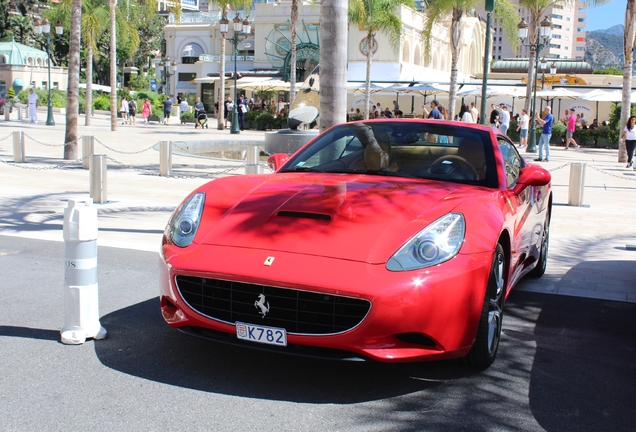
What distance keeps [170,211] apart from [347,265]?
7.60m

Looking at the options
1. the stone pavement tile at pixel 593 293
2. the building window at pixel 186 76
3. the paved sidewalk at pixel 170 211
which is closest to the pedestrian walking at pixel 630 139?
the paved sidewalk at pixel 170 211

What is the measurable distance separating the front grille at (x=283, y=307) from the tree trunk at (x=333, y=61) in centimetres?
600

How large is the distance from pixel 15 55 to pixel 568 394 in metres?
79.7

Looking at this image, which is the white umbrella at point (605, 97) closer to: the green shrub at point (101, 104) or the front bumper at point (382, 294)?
the front bumper at point (382, 294)

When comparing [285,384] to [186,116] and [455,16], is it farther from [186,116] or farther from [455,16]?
[186,116]

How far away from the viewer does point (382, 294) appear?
12.4 ft

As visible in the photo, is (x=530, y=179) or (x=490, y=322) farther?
(x=530, y=179)

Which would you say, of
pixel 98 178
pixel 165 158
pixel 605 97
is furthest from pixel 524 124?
pixel 98 178

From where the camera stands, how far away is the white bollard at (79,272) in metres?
4.64

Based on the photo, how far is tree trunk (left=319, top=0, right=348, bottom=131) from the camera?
9.74 m

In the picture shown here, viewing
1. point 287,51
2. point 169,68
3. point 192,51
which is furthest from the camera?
point 192,51

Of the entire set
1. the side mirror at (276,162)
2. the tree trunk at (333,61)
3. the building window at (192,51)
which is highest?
the building window at (192,51)

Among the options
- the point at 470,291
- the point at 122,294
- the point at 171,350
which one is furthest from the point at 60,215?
the point at 470,291

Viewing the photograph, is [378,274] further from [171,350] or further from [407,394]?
[171,350]
